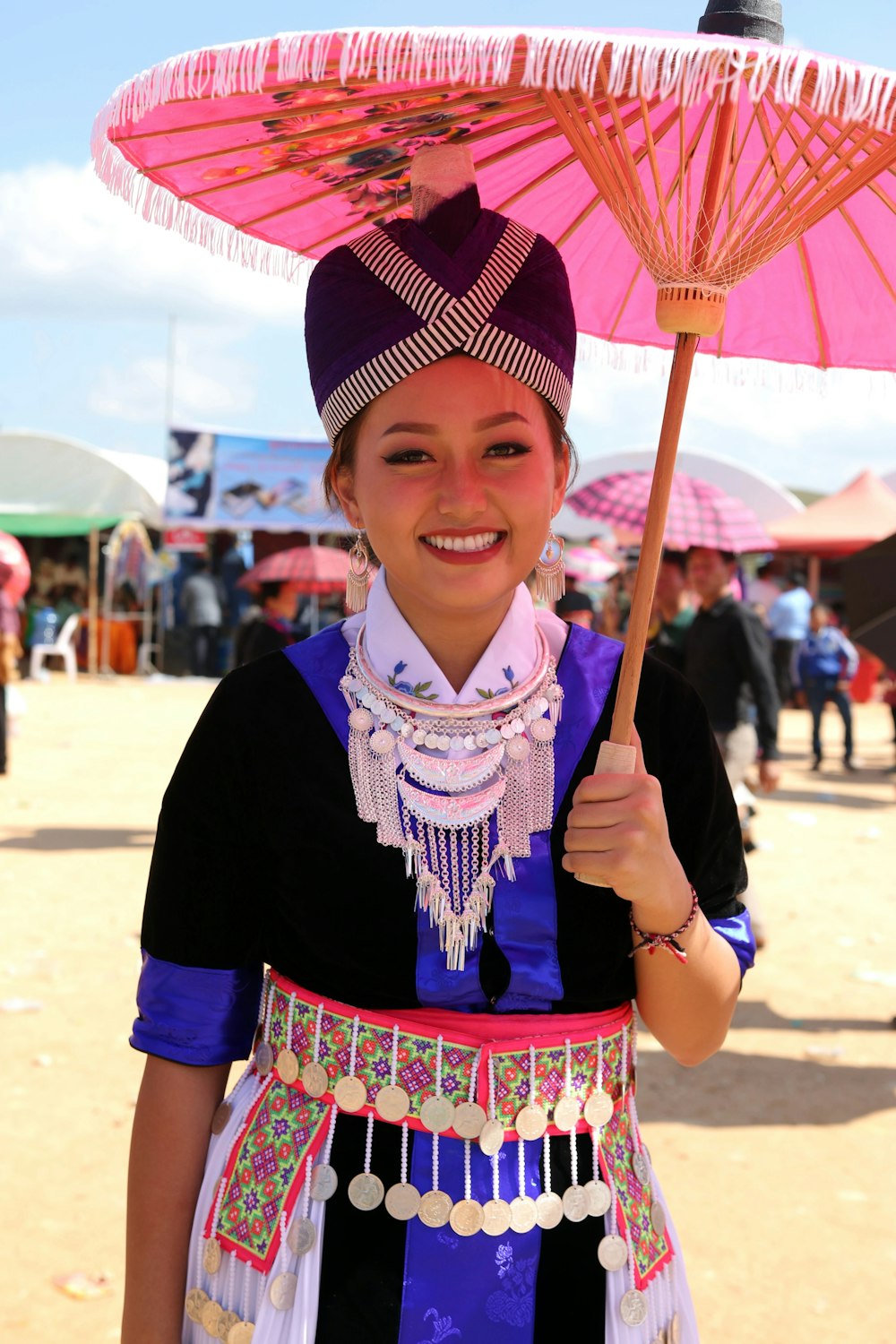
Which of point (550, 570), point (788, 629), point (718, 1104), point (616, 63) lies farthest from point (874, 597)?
point (788, 629)

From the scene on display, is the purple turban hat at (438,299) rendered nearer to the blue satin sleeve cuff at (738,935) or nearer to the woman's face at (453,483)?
the woman's face at (453,483)

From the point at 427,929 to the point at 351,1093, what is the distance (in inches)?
8.6

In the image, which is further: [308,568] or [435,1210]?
[308,568]

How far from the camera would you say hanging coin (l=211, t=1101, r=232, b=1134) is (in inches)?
67.9

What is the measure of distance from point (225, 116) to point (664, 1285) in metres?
1.60

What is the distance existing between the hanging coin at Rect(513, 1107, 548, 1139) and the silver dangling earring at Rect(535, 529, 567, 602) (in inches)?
27.8

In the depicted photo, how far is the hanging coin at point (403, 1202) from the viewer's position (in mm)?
1569

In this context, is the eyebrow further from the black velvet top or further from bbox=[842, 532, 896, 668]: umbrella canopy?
bbox=[842, 532, 896, 668]: umbrella canopy

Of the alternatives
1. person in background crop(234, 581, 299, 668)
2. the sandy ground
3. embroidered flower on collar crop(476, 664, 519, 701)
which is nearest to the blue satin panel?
embroidered flower on collar crop(476, 664, 519, 701)

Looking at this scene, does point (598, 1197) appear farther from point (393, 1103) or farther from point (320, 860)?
point (320, 860)

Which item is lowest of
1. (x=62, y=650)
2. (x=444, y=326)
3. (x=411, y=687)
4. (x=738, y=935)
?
(x=62, y=650)

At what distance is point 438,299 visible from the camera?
1.62 meters

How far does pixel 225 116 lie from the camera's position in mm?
1720

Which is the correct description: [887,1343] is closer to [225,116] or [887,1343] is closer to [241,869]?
[241,869]
